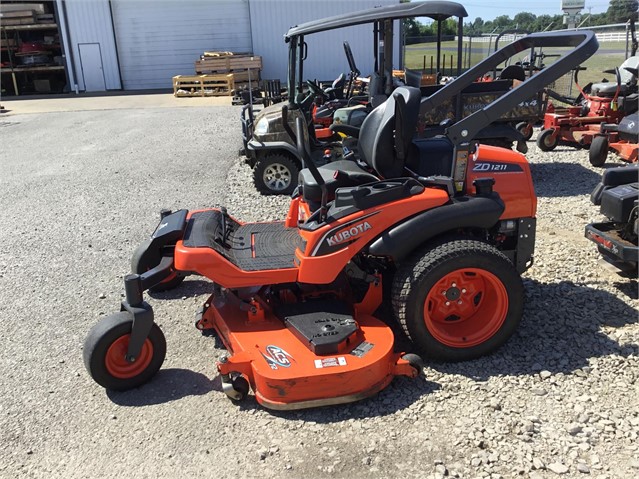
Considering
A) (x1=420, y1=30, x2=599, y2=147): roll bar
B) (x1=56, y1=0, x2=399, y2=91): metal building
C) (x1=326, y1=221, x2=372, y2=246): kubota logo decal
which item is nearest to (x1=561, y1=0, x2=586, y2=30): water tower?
(x1=56, y1=0, x2=399, y2=91): metal building

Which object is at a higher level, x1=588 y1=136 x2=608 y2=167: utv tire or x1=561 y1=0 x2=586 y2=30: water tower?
x1=561 y1=0 x2=586 y2=30: water tower

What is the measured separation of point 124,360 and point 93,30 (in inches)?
856

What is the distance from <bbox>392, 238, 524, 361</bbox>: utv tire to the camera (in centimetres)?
323

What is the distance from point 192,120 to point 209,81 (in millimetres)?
A: 5852

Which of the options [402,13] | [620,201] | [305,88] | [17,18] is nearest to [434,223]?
[620,201]

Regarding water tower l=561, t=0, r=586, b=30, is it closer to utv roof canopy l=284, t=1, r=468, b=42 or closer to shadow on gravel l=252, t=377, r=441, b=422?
utv roof canopy l=284, t=1, r=468, b=42

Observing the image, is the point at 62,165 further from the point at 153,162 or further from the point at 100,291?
the point at 100,291

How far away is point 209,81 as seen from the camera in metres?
19.3

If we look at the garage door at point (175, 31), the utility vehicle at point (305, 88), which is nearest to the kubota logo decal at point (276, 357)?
the utility vehicle at point (305, 88)

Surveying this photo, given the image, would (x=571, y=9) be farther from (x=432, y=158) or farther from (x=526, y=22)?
(x=526, y=22)

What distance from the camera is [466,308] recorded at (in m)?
3.48

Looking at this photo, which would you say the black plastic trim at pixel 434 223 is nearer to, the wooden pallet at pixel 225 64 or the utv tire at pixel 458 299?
the utv tire at pixel 458 299

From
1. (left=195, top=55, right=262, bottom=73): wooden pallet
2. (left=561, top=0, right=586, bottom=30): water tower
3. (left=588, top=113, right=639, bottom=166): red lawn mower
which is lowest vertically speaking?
(left=588, top=113, right=639, bottom=166): red lawn mower

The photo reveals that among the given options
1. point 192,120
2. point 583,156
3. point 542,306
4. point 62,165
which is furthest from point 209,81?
point 542,306
